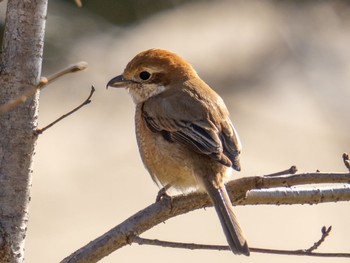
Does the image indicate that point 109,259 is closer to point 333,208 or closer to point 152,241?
point 333,208

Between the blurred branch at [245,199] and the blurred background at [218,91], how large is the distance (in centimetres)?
490

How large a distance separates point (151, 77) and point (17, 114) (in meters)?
2.04

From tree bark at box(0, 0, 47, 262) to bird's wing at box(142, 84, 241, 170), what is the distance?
4.39 ft

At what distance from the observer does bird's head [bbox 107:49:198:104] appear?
4.95 meters

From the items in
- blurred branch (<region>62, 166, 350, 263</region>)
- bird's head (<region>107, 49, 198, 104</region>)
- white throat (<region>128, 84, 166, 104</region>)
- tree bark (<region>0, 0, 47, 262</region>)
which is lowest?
blurred branch (<region>62, 166, 350, 263</region>)

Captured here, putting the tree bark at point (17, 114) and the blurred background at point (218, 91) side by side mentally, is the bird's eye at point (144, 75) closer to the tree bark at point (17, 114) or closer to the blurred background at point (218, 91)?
the tree bark at point (17, 114)

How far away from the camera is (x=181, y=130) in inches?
173

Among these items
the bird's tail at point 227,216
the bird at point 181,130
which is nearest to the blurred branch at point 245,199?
the bird's tail at point 227,216

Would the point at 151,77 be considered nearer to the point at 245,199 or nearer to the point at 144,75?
the point at 144,75

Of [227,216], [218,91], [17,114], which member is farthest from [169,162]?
[218,91]

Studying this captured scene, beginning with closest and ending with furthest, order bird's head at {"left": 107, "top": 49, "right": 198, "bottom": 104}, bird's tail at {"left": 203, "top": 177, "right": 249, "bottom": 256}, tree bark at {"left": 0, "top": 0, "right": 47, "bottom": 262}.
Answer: tree bark at {"left": 0, "top": 0, "right": 47, "bottom": 262} → bird's tail at {"left": 203, "top": 177, "right": 249, "bottom": 256} → bird's head at {"left": 107, "top": 49, "right": 198, "bottom": 104}

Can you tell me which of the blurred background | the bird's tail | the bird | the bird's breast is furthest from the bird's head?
the blurred background

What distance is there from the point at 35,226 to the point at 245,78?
11.5 ft

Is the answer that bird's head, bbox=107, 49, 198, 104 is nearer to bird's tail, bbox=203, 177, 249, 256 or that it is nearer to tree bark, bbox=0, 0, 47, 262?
bird's tail, bbox=203, 177, 249, 256
